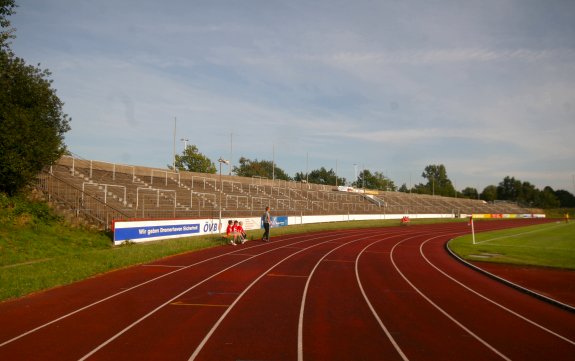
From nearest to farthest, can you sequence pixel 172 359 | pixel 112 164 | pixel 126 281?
pixel 172 359, pixel 126 281, pixel 112 164

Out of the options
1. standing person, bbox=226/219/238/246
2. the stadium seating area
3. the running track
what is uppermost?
the stadium seating area

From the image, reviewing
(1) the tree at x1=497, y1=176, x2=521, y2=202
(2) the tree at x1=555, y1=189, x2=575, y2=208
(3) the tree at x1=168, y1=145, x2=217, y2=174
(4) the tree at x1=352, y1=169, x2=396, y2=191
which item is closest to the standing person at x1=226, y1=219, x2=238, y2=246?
(3) the tree at x1=168, y1=145, x2=217, y2=174

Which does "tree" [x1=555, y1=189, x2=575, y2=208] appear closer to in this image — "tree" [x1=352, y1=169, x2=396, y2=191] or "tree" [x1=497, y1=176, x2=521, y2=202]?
"tree" [x1=497, y1=176, x2=521, y2=202]

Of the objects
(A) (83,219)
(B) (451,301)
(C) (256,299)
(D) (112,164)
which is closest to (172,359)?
(C) (256,299)

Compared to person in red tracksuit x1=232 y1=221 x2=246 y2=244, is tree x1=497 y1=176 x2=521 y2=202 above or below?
above

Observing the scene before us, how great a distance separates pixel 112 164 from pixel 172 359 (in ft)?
93.1

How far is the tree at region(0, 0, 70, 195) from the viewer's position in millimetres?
19312

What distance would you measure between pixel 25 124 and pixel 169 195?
43.1 feet

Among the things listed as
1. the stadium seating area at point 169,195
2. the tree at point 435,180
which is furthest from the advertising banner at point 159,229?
the tree at point 435,180

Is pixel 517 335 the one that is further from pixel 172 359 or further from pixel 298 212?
pixel 298 212

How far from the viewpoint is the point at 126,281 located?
1297 cm

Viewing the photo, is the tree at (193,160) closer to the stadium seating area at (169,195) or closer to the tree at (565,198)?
the stadium seating area at (169,195)

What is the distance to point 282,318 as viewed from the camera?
917 cm

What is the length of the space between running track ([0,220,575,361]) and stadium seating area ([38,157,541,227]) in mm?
9840
